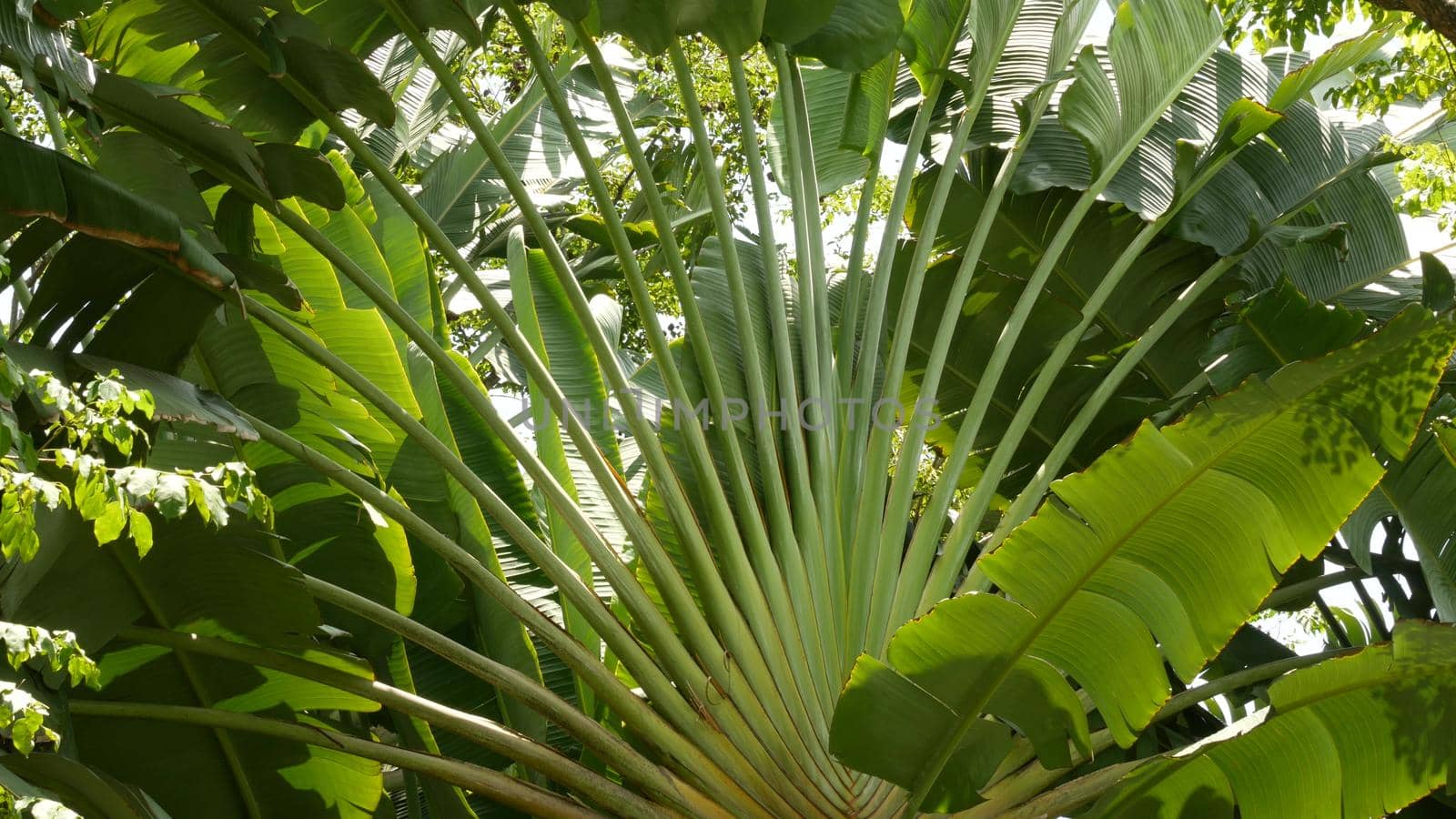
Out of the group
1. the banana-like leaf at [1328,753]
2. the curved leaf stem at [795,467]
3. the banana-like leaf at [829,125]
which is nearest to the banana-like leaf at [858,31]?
the curved leaf stem at [795,467]

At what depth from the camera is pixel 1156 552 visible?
9.48ft

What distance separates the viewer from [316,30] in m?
3.54

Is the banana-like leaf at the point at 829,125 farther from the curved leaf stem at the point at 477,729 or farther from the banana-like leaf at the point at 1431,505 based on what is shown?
the curved leaf stem at the point at 477,729

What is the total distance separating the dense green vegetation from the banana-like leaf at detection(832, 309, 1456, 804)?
0.04 ft

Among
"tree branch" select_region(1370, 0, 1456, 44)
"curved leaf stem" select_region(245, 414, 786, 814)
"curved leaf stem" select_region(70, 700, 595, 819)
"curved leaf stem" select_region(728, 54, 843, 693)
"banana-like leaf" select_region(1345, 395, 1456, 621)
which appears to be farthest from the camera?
"banana-like leaf" select_region(1345, 395, 1456, 621)

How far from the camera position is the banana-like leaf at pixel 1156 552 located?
282 cm

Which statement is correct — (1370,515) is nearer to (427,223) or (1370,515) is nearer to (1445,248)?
(1445,248)

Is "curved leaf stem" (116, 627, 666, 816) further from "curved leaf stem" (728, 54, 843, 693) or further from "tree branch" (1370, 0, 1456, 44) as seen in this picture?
"tree branch" (1370, 0, 1456, 44)

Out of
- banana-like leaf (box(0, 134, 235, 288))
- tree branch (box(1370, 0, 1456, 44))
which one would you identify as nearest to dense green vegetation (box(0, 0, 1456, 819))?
banana-like leaf (box(0, 134, 235, 288))

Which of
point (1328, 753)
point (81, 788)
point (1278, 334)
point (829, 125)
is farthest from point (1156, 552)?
point (829, 125)

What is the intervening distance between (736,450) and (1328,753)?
183 cm

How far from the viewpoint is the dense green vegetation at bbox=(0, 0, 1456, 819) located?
284cm

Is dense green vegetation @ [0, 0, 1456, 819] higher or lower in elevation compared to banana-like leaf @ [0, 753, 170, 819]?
higher

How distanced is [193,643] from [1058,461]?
280cm
